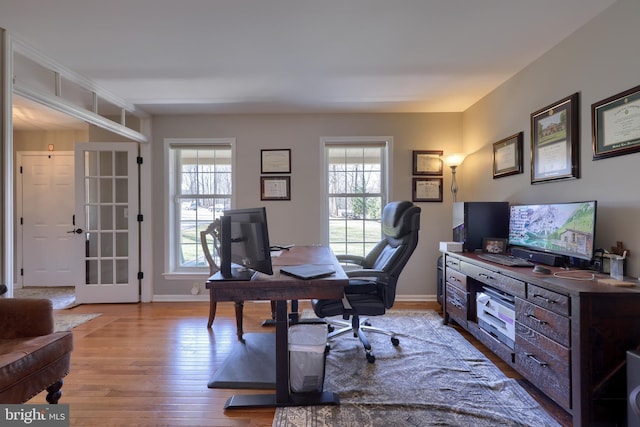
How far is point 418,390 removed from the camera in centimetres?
189

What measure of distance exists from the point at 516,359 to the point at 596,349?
1.84ft

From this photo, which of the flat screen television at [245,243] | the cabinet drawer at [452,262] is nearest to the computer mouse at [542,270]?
the cabinet drawer at [452,262]

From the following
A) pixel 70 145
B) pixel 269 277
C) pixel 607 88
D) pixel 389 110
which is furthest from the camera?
pixel 70 145

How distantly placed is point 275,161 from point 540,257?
289 cm

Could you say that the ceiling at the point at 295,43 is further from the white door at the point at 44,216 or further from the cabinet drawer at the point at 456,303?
the white door at the point at 44,216

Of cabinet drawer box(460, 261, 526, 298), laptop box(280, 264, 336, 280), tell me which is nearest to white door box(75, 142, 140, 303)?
laptop box(280, 264, 336, 280)

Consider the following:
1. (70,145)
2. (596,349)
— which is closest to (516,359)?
(596,349)

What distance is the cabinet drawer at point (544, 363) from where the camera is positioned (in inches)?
59.6

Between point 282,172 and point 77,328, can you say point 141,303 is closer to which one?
point 77,328

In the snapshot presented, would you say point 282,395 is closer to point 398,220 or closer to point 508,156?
point 398,220

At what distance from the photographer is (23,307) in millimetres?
1702

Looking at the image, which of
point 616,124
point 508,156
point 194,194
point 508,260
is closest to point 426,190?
point 508,156

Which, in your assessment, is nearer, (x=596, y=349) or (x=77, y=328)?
(x=596, y=349)

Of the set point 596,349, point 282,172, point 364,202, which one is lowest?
point 596,349
